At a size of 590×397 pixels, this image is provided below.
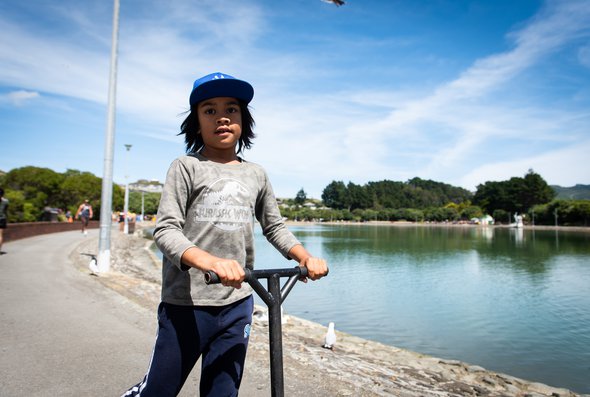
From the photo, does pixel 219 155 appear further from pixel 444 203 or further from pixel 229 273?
pixel 444 203

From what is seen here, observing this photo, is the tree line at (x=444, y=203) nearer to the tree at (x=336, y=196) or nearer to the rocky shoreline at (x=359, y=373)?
the tree at (x=336, y=196)

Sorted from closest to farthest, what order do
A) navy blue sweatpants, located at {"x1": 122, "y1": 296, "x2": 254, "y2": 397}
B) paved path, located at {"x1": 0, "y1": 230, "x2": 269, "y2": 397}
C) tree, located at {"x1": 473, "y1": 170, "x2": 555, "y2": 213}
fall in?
navy blue sweatpants, located at {"x1": 122, "y1": 296, "x2": 254, "y2": 397}, paved path, located at {"x1": 0, "y1": 230, "x2": 269, "y2": 397}, tree, located at {"x1": 473, "y1": 170, "x2": 555, "y2": 213}

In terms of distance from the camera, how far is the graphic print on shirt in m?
2.01

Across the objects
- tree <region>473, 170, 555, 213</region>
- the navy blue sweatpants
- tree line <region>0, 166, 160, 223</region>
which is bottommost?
the navy blue sweatpants

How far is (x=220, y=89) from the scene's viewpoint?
208 centimetres

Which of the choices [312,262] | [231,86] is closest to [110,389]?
[312,262]

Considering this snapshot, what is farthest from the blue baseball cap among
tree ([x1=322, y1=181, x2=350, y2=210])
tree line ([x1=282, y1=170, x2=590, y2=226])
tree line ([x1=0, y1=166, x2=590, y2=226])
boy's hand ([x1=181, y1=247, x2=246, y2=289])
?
tree ([x1=322, y1=181, x2=350, y2=210])

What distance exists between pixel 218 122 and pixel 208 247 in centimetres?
63

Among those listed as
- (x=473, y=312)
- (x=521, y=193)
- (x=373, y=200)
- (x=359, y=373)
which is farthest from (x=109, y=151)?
(x=373, y=200)

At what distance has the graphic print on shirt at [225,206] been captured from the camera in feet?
6.59

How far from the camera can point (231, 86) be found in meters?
2.10

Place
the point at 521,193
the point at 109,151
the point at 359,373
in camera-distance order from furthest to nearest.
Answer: the point at 521,193 → the point at 109,151 → the point at 359,373

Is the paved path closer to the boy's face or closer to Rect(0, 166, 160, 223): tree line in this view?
the boy's face

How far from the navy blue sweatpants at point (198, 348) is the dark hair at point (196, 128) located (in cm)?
89
